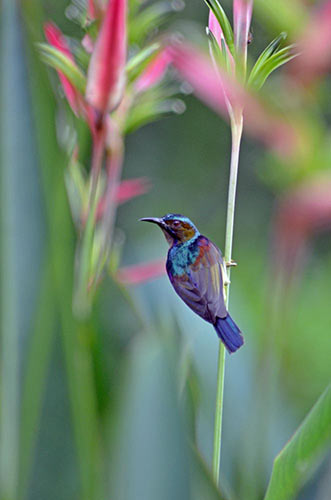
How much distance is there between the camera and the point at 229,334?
16 centimetres

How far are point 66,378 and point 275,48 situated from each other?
0.22 metres

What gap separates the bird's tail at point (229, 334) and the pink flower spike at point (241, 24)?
0.19ft

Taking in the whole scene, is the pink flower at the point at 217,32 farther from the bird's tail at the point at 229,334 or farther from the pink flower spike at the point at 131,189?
the pink flower spike at the point at 131,189

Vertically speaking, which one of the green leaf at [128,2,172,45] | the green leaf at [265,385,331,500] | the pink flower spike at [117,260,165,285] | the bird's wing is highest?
the green leaf at [128,2,172,45]

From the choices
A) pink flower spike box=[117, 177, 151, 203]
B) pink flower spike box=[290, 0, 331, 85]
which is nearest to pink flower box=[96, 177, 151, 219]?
pink flower spike box=[117, 177, 151, 203]

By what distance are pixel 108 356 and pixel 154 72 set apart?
129 mm

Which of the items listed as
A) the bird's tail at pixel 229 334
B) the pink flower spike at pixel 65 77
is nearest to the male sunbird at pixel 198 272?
the bird's tail at pixel 229 334

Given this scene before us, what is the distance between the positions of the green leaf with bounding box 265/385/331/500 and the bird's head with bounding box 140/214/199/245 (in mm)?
47

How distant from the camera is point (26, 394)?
344 mm

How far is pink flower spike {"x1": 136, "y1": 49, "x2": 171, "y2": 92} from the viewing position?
30 centimetres

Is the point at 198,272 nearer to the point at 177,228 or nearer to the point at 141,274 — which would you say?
the point at 177,228

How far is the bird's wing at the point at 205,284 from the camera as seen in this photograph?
0.16 m

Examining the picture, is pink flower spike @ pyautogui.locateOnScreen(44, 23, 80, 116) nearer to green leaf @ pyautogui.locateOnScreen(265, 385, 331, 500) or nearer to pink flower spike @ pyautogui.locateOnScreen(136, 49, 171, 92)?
pink flower spike @ pyautogui.locateOnScreen(136, 49, 171, 92)

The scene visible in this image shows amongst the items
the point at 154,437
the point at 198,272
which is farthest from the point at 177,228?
the point at 154,437
